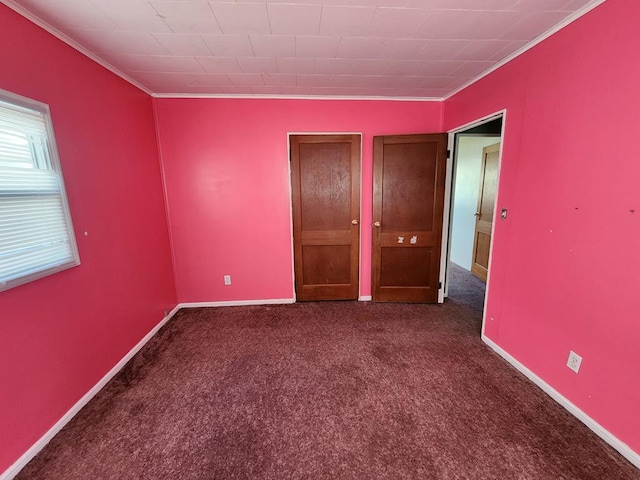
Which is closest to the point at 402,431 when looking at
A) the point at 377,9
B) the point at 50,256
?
the point at 50,256

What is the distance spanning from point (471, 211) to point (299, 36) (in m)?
3.75

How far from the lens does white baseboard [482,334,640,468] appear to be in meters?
1.37

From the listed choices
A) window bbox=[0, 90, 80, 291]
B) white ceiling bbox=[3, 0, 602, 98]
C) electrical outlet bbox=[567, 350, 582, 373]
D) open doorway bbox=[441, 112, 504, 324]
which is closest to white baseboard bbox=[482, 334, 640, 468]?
electrical outlet bbox=[567, 350, 582, 373]

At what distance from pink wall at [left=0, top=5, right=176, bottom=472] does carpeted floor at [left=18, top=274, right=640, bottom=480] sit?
0.28m

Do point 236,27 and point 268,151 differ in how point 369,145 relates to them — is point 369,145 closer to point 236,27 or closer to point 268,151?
point 268,151

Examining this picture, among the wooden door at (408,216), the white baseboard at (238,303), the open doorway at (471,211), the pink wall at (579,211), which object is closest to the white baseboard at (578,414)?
the pink wall at (579,211)

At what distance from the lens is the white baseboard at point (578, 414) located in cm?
137

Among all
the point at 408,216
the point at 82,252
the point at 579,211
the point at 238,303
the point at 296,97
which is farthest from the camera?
the point at 238,303

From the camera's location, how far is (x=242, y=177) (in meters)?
3.00

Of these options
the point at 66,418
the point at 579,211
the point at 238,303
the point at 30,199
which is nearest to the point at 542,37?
the point at 579,211

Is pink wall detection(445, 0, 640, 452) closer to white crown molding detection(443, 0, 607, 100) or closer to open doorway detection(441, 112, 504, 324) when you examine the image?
white crown molding detection(443, 0, 607, 100)

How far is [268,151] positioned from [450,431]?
2.95 m

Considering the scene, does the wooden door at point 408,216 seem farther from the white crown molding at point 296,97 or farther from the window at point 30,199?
the window at point 30,199

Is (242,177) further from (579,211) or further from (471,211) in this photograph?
(471,211)
